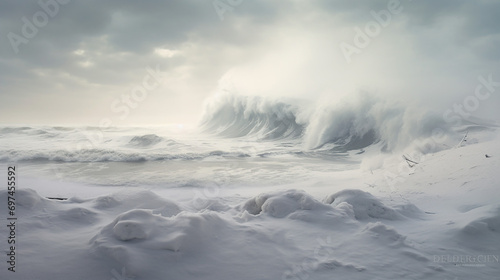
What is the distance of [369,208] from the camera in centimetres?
394

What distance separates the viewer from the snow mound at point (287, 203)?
3.74 metres

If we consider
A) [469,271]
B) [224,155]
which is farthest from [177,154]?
[469,271]

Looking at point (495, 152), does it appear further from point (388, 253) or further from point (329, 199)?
point (388, 253)

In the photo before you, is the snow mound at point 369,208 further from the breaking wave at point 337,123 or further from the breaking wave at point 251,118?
the breaking wave at point 251,118

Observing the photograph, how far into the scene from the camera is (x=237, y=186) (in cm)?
773

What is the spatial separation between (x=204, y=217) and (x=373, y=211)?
228 centimetres

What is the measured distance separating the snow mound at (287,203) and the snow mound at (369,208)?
1.46 ft

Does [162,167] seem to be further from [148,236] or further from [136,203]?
[148,236]

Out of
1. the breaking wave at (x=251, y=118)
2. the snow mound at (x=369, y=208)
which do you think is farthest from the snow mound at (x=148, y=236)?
the breaking wave at (x=251, y=118)

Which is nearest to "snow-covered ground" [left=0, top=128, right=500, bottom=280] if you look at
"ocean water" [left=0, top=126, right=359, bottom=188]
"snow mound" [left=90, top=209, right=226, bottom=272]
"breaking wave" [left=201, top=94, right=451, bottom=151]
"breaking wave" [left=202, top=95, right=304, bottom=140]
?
"snow mound" [left=90, top=209, right=226, bottom=272]

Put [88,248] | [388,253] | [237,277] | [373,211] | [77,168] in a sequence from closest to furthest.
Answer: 1. [237,277]
2. [88,248]
3. [388,253]
4. [373,211]
5. [77,168]

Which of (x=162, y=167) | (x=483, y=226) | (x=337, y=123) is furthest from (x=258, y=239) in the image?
(x=337, y=123)
